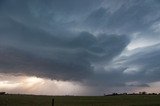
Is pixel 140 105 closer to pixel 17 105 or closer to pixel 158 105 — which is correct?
pixel 158 105

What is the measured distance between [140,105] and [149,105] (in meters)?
2.48

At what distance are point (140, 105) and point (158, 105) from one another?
5.01 meters

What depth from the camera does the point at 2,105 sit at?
227 feet

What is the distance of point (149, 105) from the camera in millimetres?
83250

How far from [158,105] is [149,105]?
2698mm

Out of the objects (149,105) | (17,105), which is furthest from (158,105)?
(17,105)

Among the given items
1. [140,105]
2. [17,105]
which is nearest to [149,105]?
[140,105]

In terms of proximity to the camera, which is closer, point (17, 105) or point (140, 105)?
point (17, 105)

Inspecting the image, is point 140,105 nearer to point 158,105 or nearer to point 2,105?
point 158,105

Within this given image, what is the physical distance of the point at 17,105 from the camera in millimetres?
70312

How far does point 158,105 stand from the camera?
81.6 m

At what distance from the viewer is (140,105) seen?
83.7 meters

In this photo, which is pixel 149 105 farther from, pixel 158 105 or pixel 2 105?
pixel 2 105

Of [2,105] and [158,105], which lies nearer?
[2,105]
